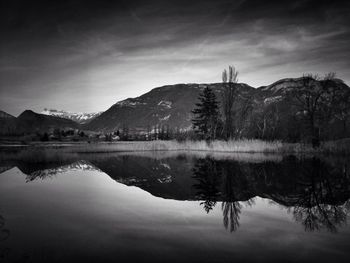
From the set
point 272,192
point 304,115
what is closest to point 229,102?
point 304,115

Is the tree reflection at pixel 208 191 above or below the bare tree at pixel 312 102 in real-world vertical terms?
below

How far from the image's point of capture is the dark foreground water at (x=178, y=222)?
384 cm

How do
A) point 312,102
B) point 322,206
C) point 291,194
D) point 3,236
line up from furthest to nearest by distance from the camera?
point 312,102 < point 291,194 < point 322,206 < point 3,236

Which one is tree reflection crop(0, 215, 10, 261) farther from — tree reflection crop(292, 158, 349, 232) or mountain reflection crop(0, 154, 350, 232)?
tree reflection crop(292, 158, 349, 232)

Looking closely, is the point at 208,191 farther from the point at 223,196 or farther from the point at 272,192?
the point at 272,192

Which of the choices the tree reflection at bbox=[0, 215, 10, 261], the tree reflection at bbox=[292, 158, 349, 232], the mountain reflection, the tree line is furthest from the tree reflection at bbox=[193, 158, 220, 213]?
the tree line

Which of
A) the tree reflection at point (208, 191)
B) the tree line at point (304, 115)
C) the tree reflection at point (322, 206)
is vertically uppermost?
the tree line at point (304, 115)

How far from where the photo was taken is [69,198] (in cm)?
806

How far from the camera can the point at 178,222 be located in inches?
220

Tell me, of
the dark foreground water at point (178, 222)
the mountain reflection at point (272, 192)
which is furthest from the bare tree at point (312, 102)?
the dark foreground water at point (178, 222)

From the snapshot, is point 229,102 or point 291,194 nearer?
point 291,194

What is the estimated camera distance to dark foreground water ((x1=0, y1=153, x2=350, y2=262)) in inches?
151

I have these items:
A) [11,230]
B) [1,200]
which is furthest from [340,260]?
[1,200]

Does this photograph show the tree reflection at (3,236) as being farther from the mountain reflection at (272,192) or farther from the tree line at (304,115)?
the tree line at (304,115)
